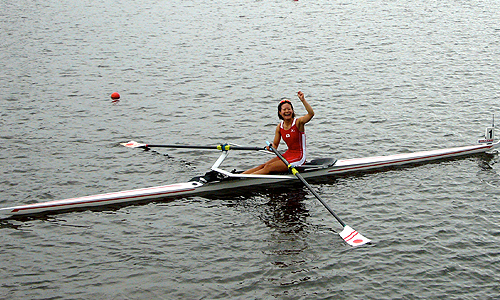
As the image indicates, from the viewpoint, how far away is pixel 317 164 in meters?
13.8

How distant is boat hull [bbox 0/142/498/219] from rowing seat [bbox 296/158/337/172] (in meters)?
0.09

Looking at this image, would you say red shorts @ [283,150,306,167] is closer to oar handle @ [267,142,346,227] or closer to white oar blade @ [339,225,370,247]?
oar handle @ [267,142,346,227]

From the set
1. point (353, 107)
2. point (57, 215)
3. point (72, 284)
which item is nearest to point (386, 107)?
point (353, 107)

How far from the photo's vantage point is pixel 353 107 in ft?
62.2

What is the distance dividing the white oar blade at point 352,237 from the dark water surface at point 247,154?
175 mm

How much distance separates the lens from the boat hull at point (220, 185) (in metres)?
12.1

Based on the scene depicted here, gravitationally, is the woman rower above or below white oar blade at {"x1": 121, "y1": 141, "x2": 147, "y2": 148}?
above

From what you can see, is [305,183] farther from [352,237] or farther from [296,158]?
[352,237]

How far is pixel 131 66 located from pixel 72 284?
53.4 ft

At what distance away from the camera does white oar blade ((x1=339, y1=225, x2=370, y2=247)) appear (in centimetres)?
1062

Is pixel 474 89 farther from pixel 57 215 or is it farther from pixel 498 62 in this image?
pixel 57 215

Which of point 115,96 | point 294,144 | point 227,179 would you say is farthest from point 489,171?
point 115,96

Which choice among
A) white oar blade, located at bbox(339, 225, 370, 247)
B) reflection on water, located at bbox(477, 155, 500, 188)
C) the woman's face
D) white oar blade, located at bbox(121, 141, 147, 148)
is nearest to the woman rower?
the woman's face

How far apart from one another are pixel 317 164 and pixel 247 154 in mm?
2351
